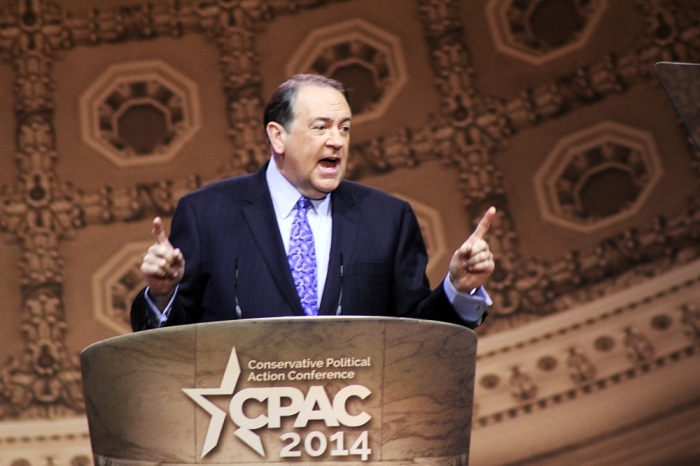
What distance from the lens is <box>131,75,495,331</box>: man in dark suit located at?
2.20 metres

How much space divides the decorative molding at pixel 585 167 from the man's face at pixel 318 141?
8.06 feet

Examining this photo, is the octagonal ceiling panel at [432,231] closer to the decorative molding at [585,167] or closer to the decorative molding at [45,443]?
the decorative molding at [585,167]

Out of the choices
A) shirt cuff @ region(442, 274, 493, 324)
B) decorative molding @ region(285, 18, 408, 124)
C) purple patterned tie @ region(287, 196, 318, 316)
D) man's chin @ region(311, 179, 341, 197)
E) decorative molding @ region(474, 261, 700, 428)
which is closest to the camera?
shirt cuff @ region(442, 274, 493, 324)

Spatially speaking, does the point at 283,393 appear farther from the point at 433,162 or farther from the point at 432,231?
the point at 433,162

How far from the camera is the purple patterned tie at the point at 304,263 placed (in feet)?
7.36

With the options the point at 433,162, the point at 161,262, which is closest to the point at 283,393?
the point at 161,262

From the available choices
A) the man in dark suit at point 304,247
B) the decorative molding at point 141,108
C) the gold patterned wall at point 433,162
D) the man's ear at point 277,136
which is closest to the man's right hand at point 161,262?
the man in dark suit at point 304,247

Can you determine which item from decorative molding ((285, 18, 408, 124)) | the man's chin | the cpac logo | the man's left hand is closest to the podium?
the cpac logo

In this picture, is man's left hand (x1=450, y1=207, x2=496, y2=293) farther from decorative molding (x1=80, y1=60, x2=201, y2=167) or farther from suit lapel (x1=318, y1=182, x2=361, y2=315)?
decorative molding (x1=80, y1=60, x2=201, y2=167)

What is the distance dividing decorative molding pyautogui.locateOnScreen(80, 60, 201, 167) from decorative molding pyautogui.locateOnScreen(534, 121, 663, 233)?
65.5 inches

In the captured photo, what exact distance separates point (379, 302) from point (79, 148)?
290 centimetres

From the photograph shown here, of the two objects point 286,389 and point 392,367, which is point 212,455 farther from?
point 392,367

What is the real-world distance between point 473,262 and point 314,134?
0.56 metres

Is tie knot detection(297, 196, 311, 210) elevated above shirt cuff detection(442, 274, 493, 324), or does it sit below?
above
